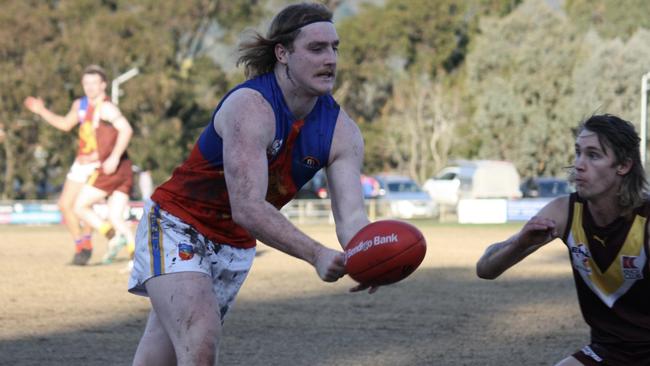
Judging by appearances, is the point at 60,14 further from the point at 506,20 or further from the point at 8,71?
the point at 506,20

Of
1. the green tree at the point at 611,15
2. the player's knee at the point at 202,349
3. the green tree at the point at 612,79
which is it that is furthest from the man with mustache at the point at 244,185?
the green tree at the point at 611,15

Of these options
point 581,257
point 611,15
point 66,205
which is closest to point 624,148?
point 581,257

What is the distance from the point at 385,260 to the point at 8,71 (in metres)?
44.8

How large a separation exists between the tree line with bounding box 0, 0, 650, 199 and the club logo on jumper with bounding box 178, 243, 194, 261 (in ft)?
142

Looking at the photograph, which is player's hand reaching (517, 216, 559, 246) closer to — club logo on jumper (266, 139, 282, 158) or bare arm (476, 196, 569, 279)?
bare arm (476, 196, 569, 279)

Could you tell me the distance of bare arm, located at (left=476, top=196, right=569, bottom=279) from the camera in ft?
16.4

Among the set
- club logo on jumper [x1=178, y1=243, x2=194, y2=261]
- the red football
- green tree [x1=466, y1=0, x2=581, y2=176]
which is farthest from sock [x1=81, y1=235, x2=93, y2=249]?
green tree [x1=466, y1=0, x2=581, y2=176]

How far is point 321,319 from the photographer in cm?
1090

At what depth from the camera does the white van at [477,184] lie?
145 feet

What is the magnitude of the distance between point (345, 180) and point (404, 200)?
34857 millimetres

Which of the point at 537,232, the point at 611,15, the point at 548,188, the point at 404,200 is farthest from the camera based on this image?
the point at 611,15

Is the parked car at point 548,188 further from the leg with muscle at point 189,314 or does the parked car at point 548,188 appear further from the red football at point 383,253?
the red football at point 383,253

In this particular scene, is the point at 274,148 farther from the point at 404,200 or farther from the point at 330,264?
the point at 404,200

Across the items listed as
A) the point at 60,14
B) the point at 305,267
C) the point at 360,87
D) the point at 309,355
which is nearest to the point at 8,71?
the point at 60,14
